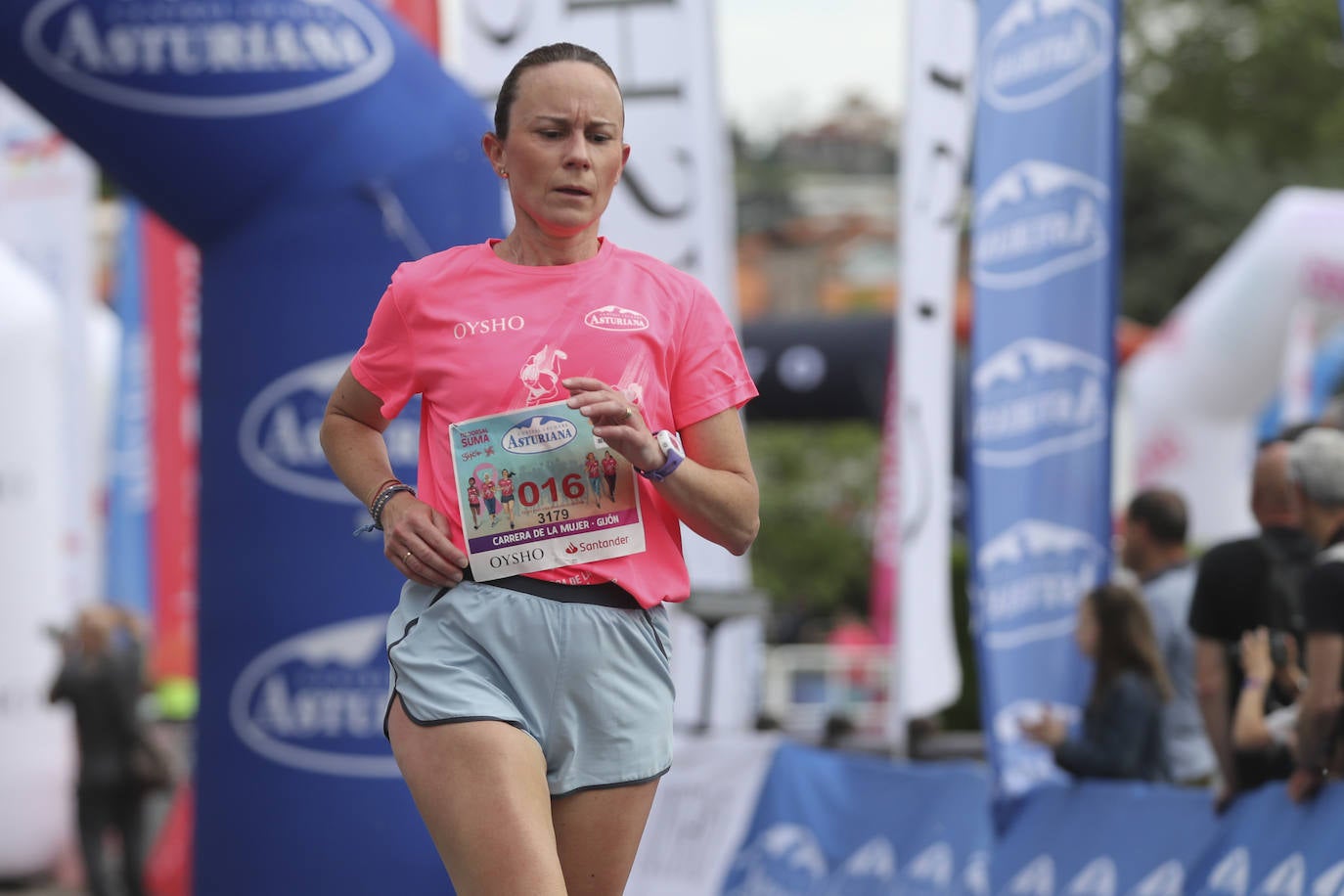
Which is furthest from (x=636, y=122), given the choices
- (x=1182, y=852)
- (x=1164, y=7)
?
(x=1164, y=7)

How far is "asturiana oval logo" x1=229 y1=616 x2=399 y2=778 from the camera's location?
605 cm

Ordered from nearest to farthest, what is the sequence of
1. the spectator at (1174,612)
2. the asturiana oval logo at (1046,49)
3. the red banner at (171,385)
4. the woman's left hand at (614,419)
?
the woman's left hand at (614,419)
the spectator at (1174,612)
the asturiana oval logo at (1046,49)
the red banner at (171,385)

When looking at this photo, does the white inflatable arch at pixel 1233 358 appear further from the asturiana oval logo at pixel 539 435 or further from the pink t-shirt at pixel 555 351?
the asturiana oval logo at pixel 539 435

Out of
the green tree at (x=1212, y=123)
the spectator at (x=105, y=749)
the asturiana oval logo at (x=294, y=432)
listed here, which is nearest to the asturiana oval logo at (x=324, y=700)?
the asturiana oval logo at (x=294, y=432)

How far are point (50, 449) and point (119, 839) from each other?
2.74m

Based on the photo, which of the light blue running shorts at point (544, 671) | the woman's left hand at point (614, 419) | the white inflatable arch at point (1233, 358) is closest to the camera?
the woman's left hand at point (614, 419)

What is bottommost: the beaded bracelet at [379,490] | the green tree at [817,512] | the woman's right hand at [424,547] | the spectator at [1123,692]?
the green tree at [817,512]

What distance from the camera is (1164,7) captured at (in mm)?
42281

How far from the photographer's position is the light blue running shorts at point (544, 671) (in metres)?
2.76

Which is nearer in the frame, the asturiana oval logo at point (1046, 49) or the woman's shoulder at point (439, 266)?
the woman's shoulder at point (439, 266)

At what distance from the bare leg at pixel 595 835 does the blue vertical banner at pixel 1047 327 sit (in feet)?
14.7

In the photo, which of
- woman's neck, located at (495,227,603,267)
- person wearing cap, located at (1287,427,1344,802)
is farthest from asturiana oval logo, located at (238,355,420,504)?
woman's neck, located at (495,227,603,267)

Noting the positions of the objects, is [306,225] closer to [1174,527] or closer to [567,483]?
[1174,527]

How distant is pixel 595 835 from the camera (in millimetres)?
2830
